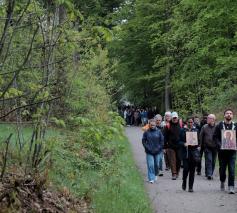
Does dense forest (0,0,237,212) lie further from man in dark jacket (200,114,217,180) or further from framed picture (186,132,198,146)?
man in dark jacket (200,114,217,180)

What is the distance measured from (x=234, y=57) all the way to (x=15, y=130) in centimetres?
1788

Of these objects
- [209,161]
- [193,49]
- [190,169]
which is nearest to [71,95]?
[209,161]

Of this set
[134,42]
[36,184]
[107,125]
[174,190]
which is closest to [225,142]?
[174,190]

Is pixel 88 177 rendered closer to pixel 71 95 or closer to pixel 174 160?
pixel 174 160

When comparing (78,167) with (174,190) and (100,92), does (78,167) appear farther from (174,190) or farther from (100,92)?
(100,92)

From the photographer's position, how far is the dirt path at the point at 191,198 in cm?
1059

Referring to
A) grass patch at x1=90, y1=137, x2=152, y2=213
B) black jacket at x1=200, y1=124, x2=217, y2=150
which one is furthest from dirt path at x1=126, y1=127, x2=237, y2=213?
black jacket at x1=200, y1=124, x2=217, y2=150

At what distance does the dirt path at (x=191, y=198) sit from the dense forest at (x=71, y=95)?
22.2 inches

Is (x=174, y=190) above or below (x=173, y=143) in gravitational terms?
below

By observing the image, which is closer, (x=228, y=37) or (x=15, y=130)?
(x=15, y=130)

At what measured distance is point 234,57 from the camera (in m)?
24.8

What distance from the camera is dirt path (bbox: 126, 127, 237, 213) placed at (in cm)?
1059

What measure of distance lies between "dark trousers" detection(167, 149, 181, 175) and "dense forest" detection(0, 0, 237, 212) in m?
1.18

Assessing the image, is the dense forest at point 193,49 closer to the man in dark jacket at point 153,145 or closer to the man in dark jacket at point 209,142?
the man in dark jacket at point 153,145
